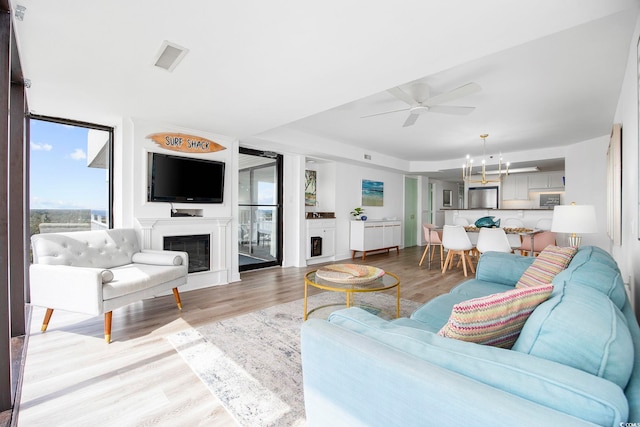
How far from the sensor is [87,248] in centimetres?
295

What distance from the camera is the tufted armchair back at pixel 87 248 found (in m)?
2.65

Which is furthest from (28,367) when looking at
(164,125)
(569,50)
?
(569,50)

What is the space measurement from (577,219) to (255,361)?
315cm

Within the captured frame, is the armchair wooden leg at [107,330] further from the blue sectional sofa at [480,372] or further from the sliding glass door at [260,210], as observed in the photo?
the sliding glass door at [260,210]

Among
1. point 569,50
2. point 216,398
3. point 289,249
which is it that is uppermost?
point 569,50

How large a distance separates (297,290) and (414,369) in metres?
3.34

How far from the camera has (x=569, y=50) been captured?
2404mm

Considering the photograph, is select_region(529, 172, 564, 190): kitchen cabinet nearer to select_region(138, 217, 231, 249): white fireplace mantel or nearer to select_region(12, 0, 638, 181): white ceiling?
select_region(12, 0, 638, 181): white ceiling

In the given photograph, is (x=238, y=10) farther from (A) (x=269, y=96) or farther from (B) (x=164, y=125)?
(B) (x=164, y=125)

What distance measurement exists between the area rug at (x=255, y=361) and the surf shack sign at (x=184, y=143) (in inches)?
95.2

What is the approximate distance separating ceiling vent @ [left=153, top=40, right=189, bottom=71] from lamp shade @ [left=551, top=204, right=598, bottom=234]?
11.9ft

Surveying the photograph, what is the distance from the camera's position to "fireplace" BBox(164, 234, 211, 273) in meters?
3.94

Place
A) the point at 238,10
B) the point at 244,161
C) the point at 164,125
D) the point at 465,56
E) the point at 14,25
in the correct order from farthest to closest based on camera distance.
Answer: the point at 244,161
the point at 164,125
the point at 465,56
the point at 14,25
the point at 238,10

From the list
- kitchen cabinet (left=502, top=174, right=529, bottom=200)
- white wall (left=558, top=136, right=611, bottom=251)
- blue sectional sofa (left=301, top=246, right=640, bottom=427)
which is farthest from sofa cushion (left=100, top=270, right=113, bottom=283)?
kitchen cabinet (left=502, top=174, right=529, bottom=200)
